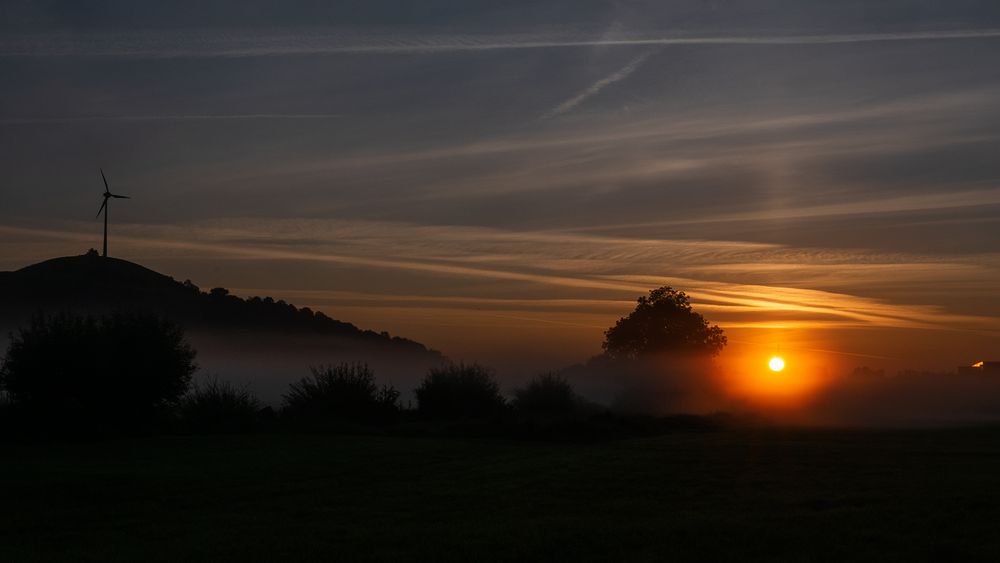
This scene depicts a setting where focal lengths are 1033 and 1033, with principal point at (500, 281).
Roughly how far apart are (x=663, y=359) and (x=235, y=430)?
52319mm

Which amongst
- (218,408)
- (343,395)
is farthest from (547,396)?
(218,408)

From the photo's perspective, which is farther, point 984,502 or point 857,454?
point 857,454

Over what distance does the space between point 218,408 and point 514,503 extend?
74.8 feet

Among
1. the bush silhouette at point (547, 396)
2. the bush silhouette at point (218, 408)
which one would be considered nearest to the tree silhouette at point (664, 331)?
the bush silhouette at point (547, 396)

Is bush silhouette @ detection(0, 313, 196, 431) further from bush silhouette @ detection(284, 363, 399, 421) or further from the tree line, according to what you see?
bush silhouette @ detection(284, 363, 399, 421)

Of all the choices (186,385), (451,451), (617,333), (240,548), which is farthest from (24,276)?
(240,548)

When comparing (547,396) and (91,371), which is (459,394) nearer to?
(547,396)

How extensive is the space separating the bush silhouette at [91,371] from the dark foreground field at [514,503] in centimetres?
1154

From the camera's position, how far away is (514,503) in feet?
58.0

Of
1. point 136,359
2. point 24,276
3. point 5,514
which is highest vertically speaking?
point 24,276

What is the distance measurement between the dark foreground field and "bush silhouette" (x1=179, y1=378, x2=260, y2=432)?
25.3ft

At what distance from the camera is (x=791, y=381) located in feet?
294

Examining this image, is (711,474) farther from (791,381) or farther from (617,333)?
(791,381)

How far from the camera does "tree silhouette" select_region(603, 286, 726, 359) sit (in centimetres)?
8300
